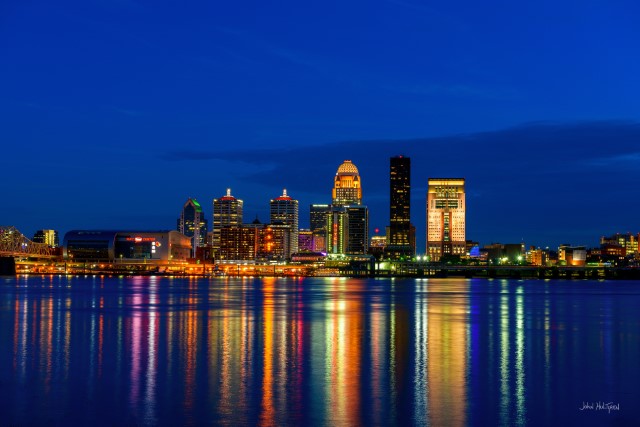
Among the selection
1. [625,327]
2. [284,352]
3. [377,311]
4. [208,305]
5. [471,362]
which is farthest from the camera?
[208,305]

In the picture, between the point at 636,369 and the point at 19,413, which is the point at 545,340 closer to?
the point at 636,369

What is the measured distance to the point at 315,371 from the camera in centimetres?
3588

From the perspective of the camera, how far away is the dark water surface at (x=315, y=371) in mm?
26953

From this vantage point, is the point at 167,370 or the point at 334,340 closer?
the point at 167,370

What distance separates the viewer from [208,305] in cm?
8538

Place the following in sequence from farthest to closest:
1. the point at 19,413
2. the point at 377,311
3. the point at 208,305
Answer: the point at 208,305, the point at 377,311, the point at 19,413

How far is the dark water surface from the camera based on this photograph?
2695 centimetres

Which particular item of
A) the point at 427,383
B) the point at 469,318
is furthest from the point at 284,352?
the point at 469,318

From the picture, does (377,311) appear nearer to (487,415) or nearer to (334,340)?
(334,340)

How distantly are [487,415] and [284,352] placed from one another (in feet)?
56.5

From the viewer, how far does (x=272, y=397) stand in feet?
97.2

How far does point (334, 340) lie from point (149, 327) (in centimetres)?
1486

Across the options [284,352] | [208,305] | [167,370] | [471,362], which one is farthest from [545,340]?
[208,305]

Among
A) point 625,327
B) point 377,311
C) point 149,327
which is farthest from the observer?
point 377,311
